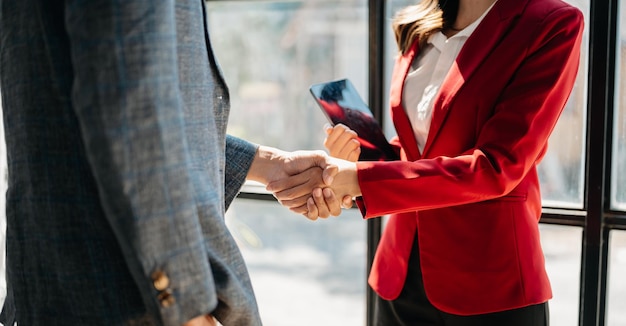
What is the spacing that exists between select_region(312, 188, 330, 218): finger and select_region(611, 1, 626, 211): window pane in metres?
0.82

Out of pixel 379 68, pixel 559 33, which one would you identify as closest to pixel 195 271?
pixel 559 33

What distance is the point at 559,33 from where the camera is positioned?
1176mm

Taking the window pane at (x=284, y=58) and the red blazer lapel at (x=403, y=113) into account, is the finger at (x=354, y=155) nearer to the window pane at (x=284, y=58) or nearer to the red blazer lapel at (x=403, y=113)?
the red blazer lapel at (x=403, y=113)

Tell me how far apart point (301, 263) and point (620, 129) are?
1.28 meters

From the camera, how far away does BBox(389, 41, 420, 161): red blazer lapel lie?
138 centimetres

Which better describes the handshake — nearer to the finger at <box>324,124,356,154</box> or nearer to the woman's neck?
the finger at <box>324,124,356,154</box>

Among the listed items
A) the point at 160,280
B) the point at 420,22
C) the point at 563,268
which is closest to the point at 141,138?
the point at 160,280

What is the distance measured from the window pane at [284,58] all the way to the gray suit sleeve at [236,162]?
833mm

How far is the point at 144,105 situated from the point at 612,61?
130 centimetres

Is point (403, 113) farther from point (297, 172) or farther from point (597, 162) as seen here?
point (597, 162)

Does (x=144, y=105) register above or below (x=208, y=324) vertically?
above

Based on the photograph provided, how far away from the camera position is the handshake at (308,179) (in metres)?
1.29

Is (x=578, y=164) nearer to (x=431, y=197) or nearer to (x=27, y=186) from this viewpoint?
(x=431, y=197)

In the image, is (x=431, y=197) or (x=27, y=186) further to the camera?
(x=431, y=197)
